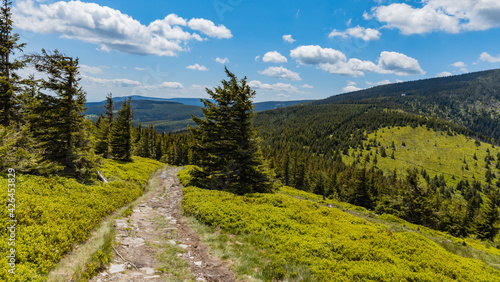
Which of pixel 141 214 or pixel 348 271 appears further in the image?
pixel 141 214

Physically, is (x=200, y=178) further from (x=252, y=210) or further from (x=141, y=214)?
(x=252, y=210)

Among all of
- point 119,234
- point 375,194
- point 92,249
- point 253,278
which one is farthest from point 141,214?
point 375,194

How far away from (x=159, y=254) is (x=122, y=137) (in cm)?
4762

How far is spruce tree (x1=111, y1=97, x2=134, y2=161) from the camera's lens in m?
49.3

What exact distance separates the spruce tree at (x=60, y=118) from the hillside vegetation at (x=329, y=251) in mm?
13860

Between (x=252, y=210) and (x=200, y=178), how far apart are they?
501 inches

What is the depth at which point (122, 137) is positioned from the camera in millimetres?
49656

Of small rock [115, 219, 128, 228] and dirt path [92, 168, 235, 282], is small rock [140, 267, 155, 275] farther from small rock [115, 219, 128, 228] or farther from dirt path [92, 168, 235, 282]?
small rock [115, 219, 128, 228]

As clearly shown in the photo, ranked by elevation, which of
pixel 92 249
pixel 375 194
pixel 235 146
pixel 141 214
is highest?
pixel 235 146

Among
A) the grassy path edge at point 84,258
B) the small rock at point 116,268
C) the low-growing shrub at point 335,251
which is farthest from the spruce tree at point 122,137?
the small rock at point 116,268

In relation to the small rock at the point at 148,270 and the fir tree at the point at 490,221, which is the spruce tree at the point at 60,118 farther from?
the fir tree at the point at 490,221

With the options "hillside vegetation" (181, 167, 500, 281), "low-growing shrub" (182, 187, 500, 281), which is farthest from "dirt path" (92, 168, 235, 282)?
"low-growing shrub" (182, 187, 500, 281)

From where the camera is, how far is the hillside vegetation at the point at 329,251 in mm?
8781

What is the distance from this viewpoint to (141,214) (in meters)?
15.8
